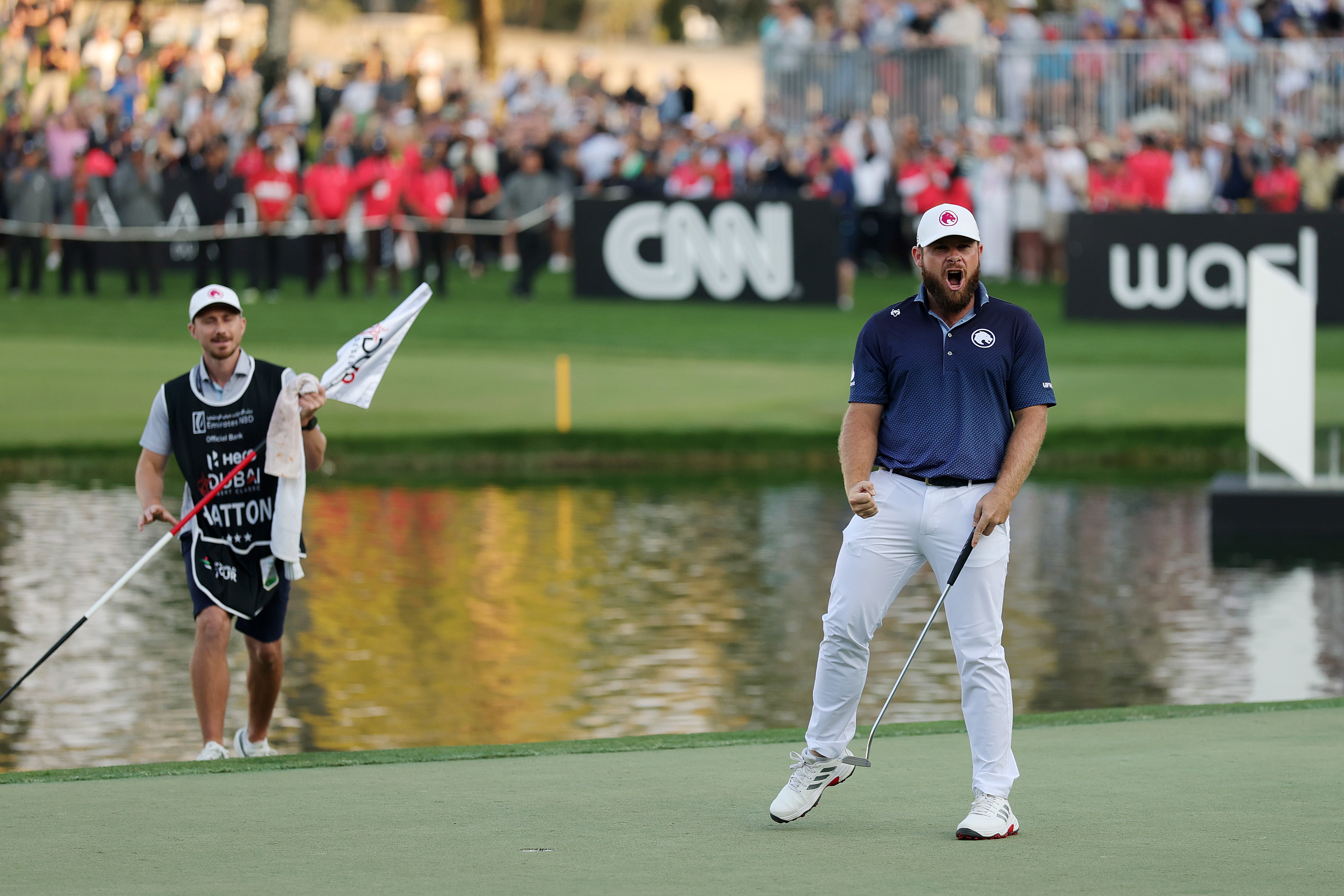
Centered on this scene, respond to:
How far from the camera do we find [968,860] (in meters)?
5.67

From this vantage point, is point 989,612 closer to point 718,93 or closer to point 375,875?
point 375,875

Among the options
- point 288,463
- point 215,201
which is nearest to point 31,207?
point 215,201

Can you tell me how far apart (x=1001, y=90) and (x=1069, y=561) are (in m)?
21.1

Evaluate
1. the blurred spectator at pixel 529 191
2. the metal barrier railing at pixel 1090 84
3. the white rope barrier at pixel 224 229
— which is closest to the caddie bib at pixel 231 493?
the white rope barrier at pixel 224 229

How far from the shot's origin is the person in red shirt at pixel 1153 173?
93.8ft

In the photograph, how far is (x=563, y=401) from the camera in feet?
61.6

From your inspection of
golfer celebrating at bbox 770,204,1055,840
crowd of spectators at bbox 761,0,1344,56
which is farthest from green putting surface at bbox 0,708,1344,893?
crowd of spectators at bbox 761,0,1344,56

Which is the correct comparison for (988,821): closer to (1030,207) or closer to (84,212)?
(84,212)

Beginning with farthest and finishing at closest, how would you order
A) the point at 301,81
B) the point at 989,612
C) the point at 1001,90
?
1. the point at 301,81
2. the point at 1001,90
3. the point at 989,612

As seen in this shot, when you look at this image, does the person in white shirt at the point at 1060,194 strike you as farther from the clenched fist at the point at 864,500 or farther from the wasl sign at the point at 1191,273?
the clenched fist at the point at 864,500

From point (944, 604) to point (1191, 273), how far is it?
18.6 meters

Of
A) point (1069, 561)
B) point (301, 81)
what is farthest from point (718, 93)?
point (1069, 561)

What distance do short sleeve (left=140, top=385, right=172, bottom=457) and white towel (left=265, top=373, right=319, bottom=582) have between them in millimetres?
427

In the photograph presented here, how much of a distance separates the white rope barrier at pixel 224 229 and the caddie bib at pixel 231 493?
19221 millimetres
